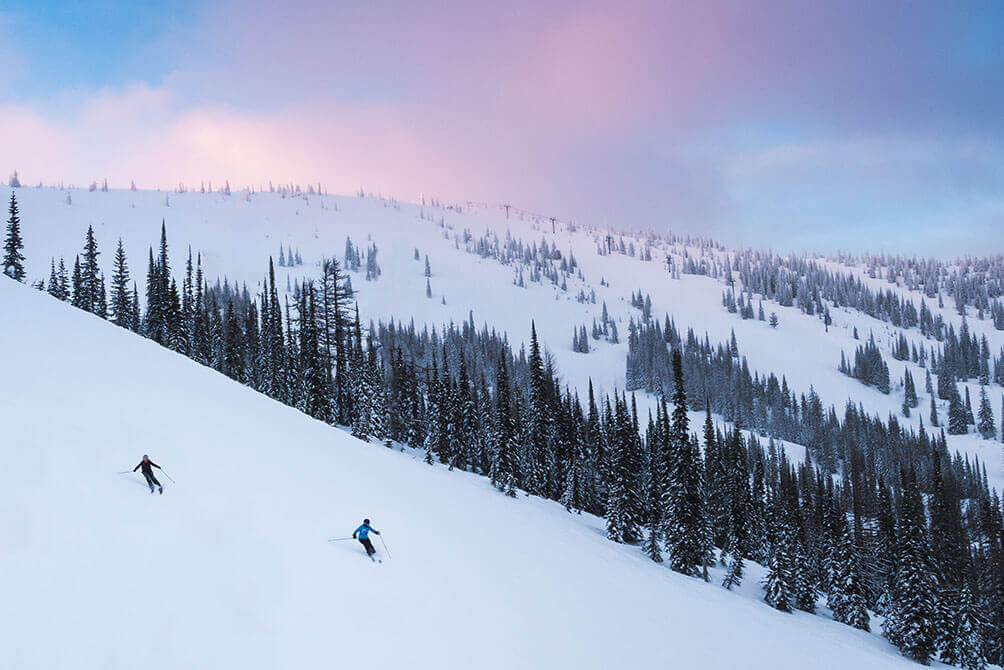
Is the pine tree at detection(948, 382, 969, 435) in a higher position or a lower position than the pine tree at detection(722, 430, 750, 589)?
lower

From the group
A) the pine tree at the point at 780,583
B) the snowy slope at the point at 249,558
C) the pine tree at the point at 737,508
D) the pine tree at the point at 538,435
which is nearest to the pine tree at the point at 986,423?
the pine tree at the point at 737,508

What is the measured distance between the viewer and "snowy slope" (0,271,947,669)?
10891 millimetres

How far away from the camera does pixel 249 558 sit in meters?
14.0

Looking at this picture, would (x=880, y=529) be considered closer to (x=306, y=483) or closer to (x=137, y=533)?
(x=306, y=483)

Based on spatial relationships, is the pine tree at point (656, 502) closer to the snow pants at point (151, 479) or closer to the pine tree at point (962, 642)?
the pine tree at point (962, 642)

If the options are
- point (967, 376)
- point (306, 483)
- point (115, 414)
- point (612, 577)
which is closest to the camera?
point (115, 414)

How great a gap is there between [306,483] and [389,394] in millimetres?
52380

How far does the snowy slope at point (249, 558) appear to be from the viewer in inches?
429

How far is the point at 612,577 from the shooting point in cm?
2577

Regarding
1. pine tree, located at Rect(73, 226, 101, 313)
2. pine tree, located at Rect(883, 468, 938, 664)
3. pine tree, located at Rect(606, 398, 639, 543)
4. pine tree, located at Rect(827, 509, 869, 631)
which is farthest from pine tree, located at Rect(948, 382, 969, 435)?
pine tree, located at Rect(73, 226, 101, 313)

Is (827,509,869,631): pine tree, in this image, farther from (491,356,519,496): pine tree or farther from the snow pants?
the snow pants

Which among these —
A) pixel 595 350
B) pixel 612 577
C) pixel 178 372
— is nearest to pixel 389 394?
pixel 178 372

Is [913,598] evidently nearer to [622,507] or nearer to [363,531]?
[622,507]

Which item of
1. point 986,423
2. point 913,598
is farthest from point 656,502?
point 986,423
